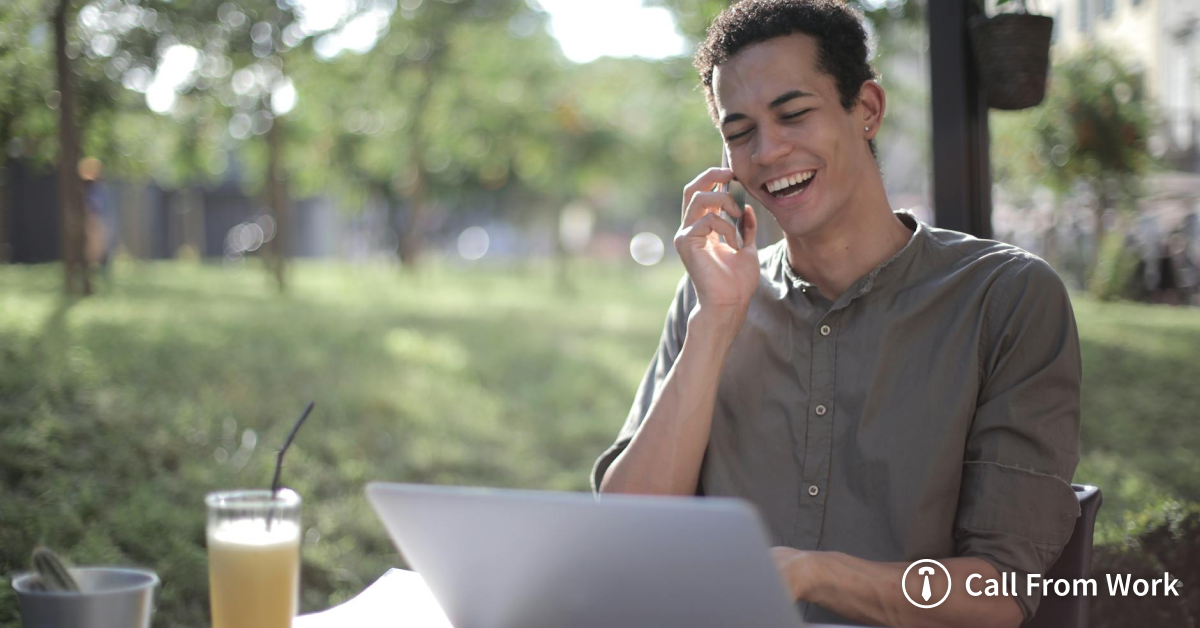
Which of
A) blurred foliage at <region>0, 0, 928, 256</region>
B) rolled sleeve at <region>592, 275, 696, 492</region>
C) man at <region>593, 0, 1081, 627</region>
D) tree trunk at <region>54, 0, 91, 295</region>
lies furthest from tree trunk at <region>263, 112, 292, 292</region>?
man at <region>593, 0, 1081, 627</region>

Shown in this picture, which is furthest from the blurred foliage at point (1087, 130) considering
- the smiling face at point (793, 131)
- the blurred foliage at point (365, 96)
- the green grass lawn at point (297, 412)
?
the smiling face at point (793, 131)

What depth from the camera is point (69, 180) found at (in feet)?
13.1

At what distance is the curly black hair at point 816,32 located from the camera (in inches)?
66.1

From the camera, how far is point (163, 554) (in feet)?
11.1

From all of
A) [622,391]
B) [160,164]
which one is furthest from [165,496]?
[622,391]

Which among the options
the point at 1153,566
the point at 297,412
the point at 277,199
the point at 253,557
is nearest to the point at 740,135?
the point at 253,557

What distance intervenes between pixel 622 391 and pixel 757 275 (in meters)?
4.93

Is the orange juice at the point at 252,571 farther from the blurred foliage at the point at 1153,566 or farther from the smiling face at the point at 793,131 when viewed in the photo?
the blurred foliage at the point at 1153,566

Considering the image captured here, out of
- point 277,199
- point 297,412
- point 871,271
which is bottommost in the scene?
point 297,412

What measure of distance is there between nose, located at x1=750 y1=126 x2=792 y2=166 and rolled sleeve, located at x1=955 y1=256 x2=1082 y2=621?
0.40m

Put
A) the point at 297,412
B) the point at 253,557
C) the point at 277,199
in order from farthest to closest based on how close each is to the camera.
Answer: the point at 277,199 → the point at 297,412 → the point at 253,557

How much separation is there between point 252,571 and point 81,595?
158 millimetres

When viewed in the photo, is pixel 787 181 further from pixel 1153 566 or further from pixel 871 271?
pixel 1153 566

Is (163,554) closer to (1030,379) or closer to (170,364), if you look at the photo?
(170,364)
